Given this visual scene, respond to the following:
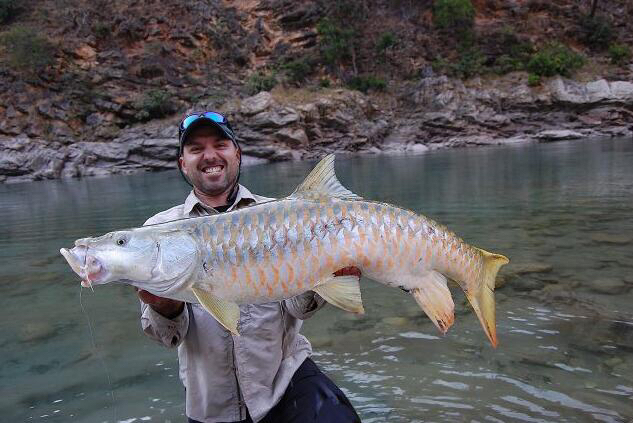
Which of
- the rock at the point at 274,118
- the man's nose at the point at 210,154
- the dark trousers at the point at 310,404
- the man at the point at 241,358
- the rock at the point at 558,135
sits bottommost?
the dark trousers at the point at 310,404

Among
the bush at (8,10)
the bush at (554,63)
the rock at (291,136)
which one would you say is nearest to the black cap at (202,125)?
the rock at (291,136)

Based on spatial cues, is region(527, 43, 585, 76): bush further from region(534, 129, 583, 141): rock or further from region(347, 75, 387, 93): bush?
region(347, 75, 387, 93): bush

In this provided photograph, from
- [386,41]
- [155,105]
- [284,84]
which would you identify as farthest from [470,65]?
[155,105]

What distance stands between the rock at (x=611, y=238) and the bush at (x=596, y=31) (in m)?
47.7

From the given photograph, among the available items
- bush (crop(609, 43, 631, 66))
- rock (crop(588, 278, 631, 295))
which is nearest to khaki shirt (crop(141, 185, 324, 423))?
rock (crop(588, 278, 631, 295))

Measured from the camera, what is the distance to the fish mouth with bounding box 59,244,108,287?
216 centimetres

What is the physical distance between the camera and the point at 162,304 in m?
2.74

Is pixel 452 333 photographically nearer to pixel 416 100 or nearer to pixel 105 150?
pixel 105 150

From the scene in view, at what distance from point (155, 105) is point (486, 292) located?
138ft

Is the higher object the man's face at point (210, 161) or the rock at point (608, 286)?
the man's face at point (210, 161)

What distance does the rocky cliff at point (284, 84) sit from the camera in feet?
127

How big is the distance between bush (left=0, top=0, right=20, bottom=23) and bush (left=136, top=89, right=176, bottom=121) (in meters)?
19.5

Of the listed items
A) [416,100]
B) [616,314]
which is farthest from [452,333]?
[416,100]

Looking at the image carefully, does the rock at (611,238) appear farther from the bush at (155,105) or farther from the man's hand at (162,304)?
the bush at (155,105)
